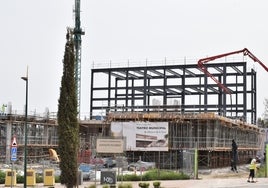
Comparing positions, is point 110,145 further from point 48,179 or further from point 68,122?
point 68,122

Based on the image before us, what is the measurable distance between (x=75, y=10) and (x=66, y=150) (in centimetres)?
4639

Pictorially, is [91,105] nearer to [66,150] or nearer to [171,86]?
[171,86]

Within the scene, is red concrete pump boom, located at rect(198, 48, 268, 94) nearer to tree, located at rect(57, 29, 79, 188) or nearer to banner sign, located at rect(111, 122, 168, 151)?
banner sign, located at rect(111, 122, 168, 151)

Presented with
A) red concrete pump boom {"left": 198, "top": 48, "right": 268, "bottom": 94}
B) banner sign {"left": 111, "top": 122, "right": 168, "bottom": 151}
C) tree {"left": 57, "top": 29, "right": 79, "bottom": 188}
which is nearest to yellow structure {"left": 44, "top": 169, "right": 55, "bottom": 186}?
tree {"left": 57, "top": 29, "right": 79, "bottom": 188}

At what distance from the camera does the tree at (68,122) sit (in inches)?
875

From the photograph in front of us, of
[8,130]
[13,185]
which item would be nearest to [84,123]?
[8,130]

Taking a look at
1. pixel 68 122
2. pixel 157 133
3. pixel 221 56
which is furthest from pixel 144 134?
pixel 221 56

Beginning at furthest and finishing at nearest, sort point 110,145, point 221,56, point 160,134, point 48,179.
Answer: point 221,56
point 160,134
point 48,179
point 110,145

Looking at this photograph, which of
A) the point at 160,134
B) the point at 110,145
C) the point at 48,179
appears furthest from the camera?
the point at 160,134

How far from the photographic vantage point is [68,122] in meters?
22.2

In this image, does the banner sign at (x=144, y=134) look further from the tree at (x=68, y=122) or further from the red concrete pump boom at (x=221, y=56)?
the tree at (x=68, y=122)

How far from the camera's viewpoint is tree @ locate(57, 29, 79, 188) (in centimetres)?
2222

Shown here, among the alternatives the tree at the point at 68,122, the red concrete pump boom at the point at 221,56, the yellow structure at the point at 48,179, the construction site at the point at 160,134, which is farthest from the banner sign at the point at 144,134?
the tree at the point at 68,122

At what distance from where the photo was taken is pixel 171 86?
280 ft
